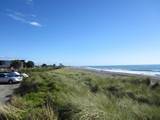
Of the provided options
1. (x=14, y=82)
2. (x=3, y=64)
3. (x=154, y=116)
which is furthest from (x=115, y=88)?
(x=3, y=64)

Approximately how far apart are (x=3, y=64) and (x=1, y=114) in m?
109

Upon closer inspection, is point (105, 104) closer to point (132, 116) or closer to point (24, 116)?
point (132, 116)

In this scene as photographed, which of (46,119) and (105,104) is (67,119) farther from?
(105,104)

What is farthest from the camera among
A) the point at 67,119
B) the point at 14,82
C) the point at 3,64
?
the point at 3,64

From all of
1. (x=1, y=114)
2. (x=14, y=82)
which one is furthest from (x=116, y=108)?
(x=14, y=82)

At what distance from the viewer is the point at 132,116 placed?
8.96 m

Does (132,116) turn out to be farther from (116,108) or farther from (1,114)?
(1,114)

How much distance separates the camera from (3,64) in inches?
4505

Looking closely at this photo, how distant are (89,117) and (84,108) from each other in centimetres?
81

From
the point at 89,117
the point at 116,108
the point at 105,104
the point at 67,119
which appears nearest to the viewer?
the point at 89,117

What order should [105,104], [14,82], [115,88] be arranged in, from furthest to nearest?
1. [14,82]
2. [115,88]
3. [105,104]

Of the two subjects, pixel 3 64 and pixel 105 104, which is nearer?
pixel 105 104

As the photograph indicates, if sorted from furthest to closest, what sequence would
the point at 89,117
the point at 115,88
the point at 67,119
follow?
the point at 115,88 < the point at 67,119 < the point at 89,117

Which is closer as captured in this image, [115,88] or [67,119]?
[67,119]
